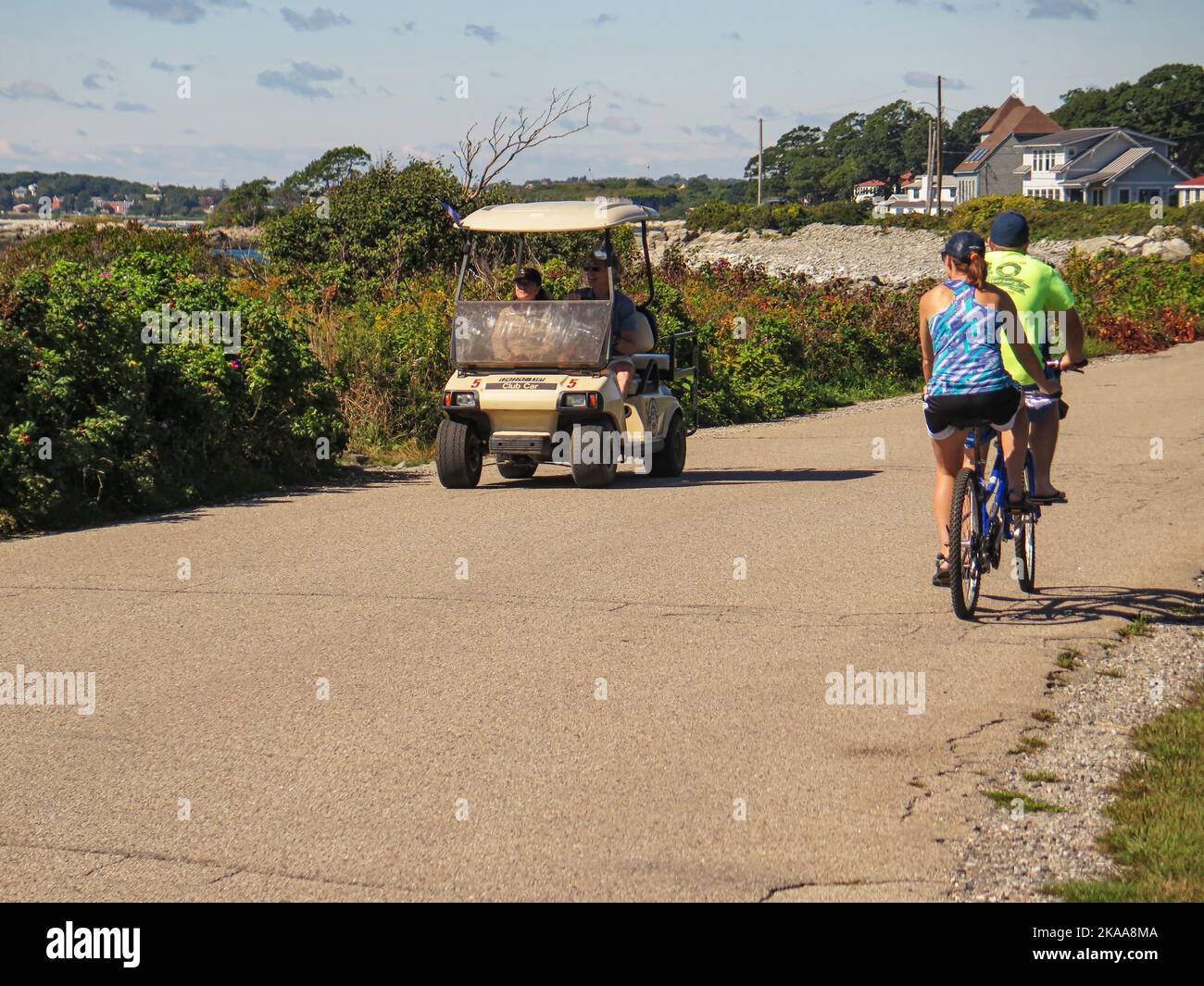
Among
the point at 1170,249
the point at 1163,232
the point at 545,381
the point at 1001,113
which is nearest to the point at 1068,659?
the point at 545,381

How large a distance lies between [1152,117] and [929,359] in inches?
5133

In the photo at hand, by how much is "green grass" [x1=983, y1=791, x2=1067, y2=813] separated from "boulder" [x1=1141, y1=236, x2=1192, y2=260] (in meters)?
58.9

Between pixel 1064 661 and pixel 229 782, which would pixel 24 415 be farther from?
pixel 1064 661

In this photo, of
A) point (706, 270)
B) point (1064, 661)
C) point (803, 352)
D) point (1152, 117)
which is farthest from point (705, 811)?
point (1152, 117)

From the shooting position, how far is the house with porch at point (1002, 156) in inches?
4806

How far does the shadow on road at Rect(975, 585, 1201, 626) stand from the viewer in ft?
27.4

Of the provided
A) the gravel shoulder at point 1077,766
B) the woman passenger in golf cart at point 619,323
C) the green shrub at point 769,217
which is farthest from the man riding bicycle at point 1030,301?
the green shrub at point 769,217

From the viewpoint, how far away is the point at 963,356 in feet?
25.6

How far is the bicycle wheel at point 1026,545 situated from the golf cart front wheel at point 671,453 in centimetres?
537

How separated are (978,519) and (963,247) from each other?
1.41 m

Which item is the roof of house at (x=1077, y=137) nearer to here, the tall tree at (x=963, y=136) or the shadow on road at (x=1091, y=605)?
the tall tree at (x=963, y=136)

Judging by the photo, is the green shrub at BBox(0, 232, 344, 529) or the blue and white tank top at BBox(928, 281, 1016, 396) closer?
the blue and white tank top at BBox(928, 281, 1016, 396)

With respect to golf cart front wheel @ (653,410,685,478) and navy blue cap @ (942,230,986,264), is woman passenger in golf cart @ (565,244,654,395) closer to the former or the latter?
golf cart front wheel @ (653,410,685,478)

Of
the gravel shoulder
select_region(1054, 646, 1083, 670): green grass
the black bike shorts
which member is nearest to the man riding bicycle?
the black bike shorts
